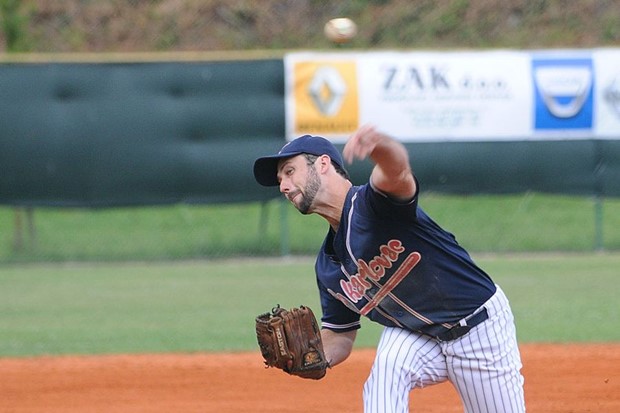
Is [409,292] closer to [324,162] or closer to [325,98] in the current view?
[324,162]

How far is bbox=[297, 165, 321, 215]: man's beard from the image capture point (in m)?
3.55

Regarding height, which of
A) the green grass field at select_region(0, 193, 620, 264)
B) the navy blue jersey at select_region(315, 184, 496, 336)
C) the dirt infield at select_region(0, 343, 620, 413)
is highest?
the navy blue jersey at select_region(315, 184, 496, 336)

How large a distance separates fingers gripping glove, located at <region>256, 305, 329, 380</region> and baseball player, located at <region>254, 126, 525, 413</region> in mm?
253

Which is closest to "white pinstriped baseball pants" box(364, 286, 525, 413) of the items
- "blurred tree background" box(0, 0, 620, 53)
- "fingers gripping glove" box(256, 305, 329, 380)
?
"fingers gripping glove" box(256, 305, 329, 380)

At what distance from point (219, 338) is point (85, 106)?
5047 mm

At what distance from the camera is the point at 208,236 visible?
A: 1295 centimetres

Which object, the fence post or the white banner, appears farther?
the fence post

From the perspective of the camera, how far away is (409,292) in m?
3.59

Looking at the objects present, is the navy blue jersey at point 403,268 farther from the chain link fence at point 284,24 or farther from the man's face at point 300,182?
the chain link fence at point 284,24

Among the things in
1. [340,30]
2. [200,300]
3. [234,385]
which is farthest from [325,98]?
[234,385]

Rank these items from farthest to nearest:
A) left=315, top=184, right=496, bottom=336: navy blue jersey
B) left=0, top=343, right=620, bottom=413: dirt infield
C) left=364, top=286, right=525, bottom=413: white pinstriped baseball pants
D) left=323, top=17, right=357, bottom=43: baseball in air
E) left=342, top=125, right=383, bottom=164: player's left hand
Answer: left=323, top=17, right=357, bottom=43: baseball in air < left=0, top=343, right=620, bottom=413: dirt infield < left=364, top=286, right=525, bottom=413: white pinstriped baseball pants < left=315, top=184, right=496, bottom=336: navy blue jersey < left=342, top=125, right=383, bottom=164: player's left hand

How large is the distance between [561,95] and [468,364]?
923 cm

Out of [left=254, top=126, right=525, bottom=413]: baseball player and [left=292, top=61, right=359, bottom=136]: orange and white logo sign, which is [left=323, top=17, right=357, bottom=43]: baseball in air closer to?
[left=292, top=61, right=359, bottom=136]: orange and white logo sign

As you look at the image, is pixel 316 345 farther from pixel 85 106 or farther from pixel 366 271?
pixel 85 106
